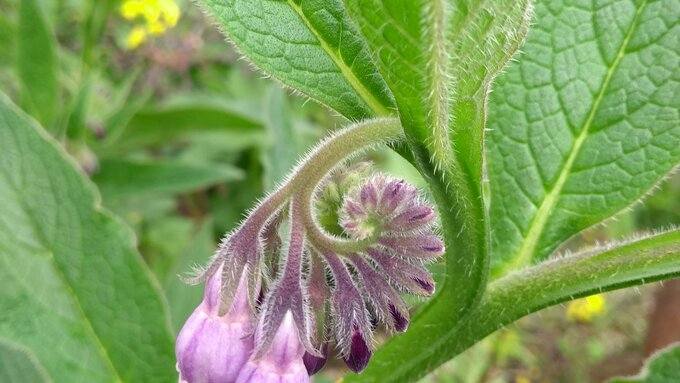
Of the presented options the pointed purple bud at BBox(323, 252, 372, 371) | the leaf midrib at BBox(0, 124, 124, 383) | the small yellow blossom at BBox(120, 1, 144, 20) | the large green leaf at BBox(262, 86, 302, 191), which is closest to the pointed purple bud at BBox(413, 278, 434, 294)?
the pointed purple bud at BBox(323, 252, 372, 371)

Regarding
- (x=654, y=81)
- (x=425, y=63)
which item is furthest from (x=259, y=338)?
(x=654, y=81)

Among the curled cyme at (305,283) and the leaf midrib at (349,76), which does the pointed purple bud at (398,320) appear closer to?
the curled cyme at (305,283)

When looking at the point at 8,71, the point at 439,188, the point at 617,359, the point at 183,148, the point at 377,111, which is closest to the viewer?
the point at 439,188

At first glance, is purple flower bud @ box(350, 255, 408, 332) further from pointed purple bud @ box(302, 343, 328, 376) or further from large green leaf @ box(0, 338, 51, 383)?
large green leaf @ box(0, 338, 51, 383)

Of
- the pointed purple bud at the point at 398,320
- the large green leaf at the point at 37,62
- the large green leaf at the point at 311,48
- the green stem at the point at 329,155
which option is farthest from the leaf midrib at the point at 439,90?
the large green leaf at the point at 37,62

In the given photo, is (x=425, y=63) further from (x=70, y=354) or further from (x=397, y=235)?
(x=70, y=354)

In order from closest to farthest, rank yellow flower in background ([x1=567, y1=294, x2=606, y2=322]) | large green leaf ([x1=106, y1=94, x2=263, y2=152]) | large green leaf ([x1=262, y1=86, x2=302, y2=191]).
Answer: large green leaf ([x1=262, y1=86, x2=302, y2=191]) → large green leaf ([x1=106, y1=94, x2=263, y2=152]) → yellow flower in background ([x1=567, y1=294, x2=606, y2=322])

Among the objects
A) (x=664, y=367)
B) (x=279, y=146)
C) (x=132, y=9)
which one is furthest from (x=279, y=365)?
(x=132, y=9)
